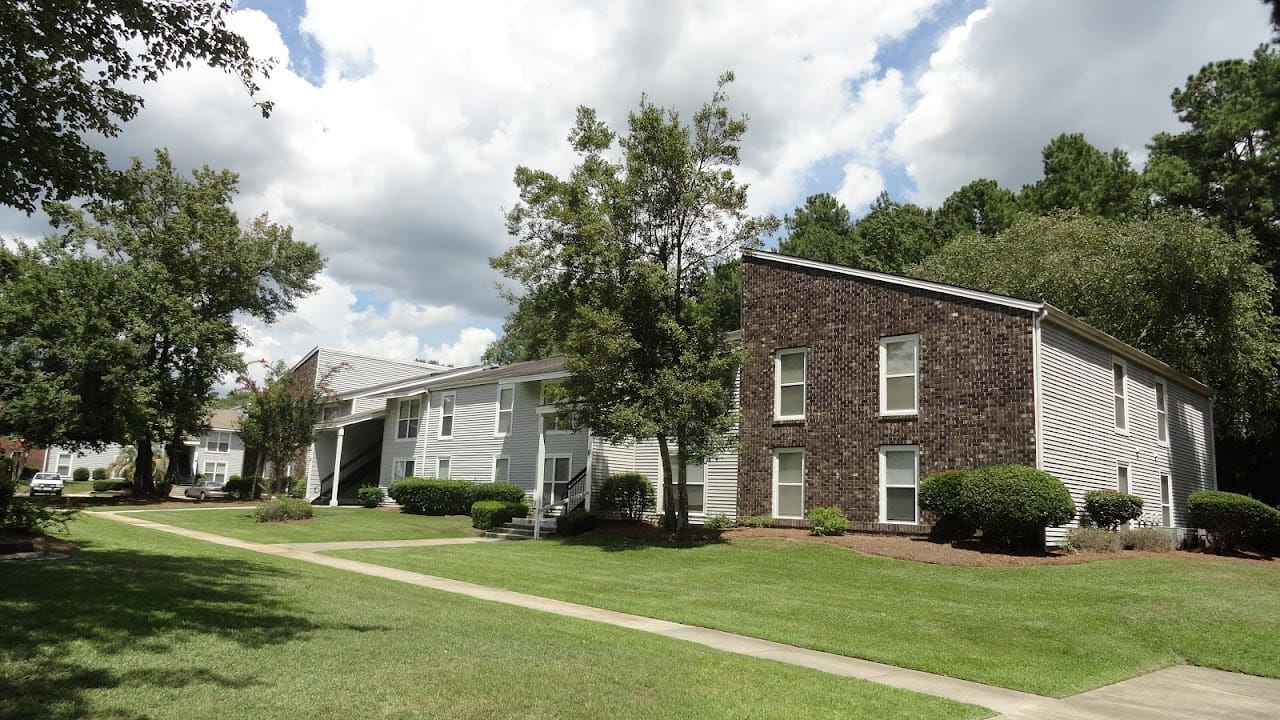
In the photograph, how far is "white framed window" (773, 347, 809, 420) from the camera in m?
22.4

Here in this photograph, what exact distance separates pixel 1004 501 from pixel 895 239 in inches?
1115

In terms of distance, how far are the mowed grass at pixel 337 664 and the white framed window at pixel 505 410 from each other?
70.5 feet

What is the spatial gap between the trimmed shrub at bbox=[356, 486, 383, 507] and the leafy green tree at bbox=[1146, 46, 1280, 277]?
35.2 m

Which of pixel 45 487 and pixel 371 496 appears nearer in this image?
pixel 371 496

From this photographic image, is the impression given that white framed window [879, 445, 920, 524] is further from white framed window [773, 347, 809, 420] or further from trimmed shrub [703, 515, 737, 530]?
trimmed shrub [703, 515, 737, 530]

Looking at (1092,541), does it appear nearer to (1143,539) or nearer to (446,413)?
(1143,539)

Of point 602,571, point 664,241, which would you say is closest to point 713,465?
point 664,241

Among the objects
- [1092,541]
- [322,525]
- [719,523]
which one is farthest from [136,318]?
[1092,541]

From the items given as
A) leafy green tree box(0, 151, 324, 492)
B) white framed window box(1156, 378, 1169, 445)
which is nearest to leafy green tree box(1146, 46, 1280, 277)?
white framed window box(1156, 378, 1169, 445)

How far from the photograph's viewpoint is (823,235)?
43.8 meters

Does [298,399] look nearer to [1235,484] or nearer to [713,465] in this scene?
[713,465]

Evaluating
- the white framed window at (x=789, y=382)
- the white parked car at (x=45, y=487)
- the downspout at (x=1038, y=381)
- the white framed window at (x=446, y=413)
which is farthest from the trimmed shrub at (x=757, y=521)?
the white parked car at (x=45, y=487)

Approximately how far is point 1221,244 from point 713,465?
60.3 ft

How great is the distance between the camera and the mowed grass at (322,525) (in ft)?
72.5
